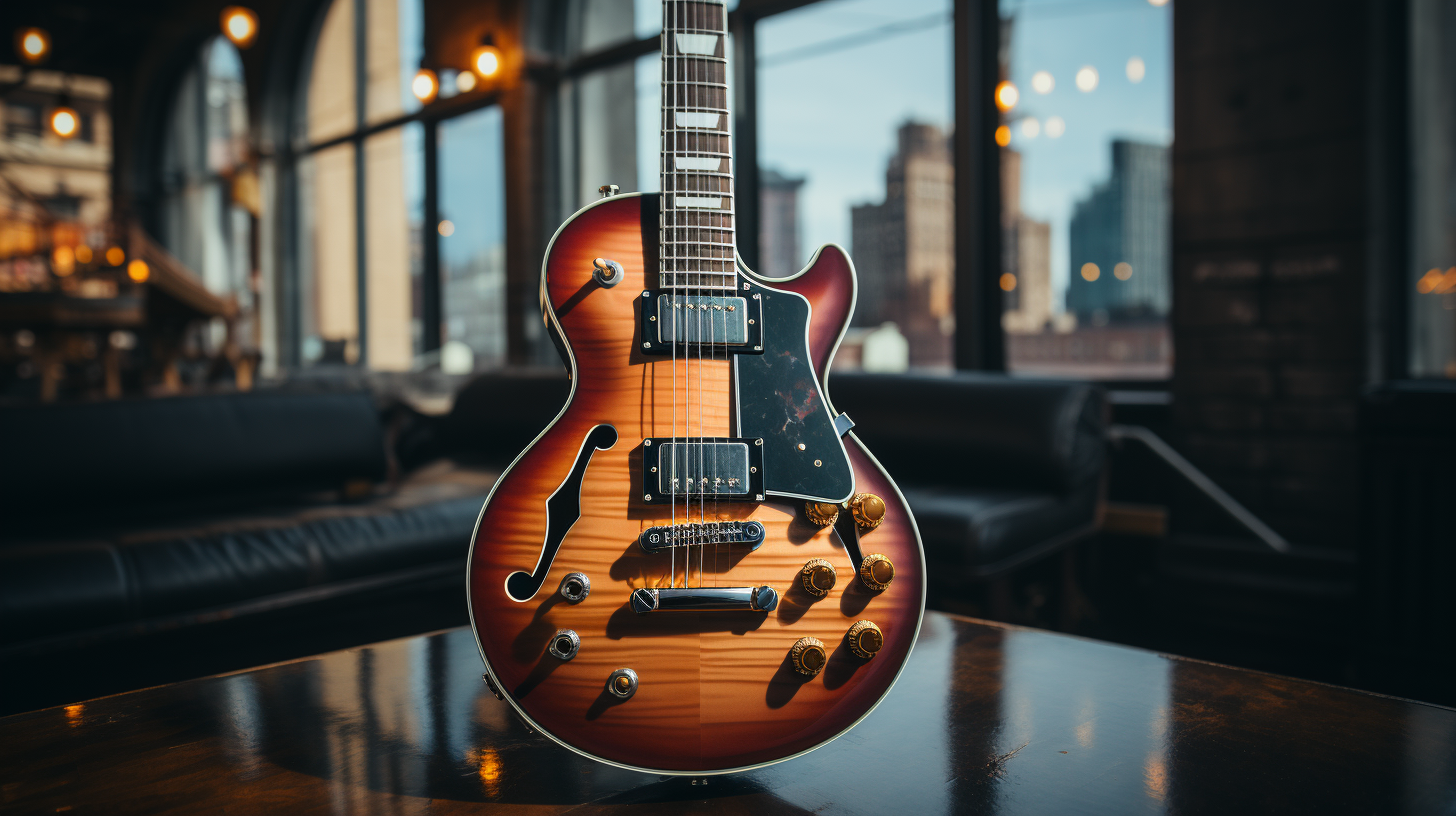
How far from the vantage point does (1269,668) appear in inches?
90.6

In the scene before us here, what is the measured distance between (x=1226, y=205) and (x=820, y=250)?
230cm

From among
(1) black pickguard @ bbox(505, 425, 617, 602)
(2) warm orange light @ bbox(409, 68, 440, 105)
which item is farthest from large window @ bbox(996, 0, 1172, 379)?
(2) warm orange light @ bbox(409, 68, 440, 105)

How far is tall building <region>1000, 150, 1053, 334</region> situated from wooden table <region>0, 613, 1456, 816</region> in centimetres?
267

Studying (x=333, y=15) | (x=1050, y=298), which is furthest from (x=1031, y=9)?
(x=333, y=15)

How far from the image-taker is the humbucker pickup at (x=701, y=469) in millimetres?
794

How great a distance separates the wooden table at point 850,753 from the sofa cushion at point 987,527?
106 centimetres

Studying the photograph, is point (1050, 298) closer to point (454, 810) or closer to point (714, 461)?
point (714, 461)

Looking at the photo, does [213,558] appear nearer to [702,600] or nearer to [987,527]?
[702,600]

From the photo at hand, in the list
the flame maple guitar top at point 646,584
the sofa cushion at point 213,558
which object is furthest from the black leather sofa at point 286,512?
the flame maple guitar top at point 646,584

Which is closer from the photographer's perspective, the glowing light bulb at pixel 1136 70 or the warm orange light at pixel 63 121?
the glowing light bulb at pixel 1136 70

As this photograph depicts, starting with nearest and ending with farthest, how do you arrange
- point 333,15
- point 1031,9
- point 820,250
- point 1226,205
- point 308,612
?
point 820,250
point 308,612
point 1226,205
point 1031,9
point 333,15

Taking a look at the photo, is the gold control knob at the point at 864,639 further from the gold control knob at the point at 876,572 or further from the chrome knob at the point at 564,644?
the chrome knob at the point at 564,644

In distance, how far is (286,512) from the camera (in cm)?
231

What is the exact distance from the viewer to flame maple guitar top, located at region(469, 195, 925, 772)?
752 millimetres
